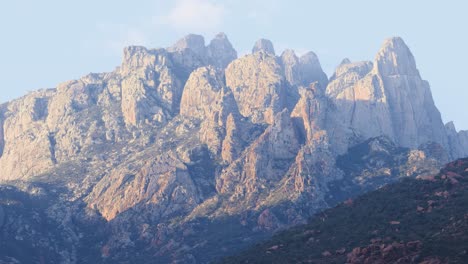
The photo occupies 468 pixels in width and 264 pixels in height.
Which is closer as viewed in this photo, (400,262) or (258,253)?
(400,262)

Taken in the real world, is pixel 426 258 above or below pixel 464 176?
below

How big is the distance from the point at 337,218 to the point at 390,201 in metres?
12.4

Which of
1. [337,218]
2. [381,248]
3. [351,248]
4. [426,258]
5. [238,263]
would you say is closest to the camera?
[426,258]

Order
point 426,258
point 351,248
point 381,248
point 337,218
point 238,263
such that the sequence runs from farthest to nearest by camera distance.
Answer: point 337,218
point 238,263
point 351,248
point 381,248
point 426,258

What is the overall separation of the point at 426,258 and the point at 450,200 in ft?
139

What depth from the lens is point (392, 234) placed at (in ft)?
545

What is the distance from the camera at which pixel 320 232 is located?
18800cm

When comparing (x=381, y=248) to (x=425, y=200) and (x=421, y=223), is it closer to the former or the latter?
(x=421, y=223)

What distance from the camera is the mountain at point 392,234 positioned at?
146 m

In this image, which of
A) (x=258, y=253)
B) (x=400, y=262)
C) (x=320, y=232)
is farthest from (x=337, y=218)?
(x=400, y=262)

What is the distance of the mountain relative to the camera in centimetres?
14562

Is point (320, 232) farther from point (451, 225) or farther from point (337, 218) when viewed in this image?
point (451, 225)

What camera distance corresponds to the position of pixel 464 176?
7736 inches

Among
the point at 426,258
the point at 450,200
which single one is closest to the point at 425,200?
the point at 450,200
